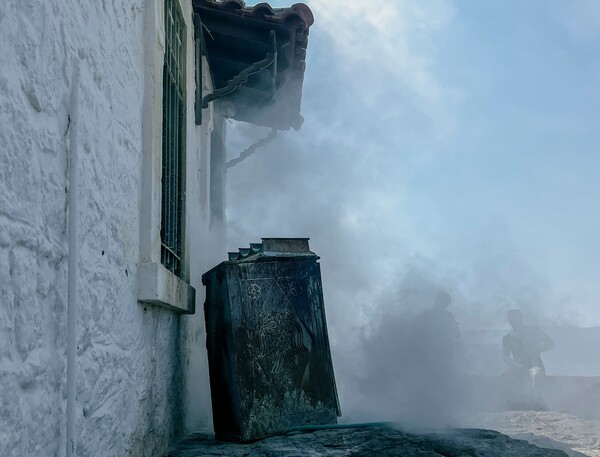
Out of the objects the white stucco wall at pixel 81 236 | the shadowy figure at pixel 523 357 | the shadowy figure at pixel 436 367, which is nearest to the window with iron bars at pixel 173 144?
the white stucco wall at pixel 81 236

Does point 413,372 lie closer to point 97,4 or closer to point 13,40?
point 97,4

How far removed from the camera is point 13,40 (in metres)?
1.83

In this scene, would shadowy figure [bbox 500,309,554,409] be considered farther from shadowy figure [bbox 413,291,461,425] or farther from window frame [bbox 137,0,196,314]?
window frame [bbox 137,0,196,314]

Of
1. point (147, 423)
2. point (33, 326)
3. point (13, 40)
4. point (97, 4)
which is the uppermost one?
point (97, 4)

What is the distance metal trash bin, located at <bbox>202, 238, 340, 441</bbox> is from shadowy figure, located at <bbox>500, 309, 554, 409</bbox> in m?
7.09

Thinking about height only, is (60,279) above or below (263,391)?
above

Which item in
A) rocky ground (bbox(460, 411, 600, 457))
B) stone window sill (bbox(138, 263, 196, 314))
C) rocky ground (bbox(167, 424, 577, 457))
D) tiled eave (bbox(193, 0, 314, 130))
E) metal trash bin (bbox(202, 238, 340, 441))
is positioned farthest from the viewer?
rocky ground (bbox(460, 411, 600, 457))

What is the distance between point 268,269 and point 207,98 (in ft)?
8.42

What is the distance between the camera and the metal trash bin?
4.12 meters

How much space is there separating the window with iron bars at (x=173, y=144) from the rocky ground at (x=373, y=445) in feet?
3.95

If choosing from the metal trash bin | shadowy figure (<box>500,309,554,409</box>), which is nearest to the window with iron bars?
the metal trash bin

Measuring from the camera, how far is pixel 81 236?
2.47 metres

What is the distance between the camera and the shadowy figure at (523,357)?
11.2 metres

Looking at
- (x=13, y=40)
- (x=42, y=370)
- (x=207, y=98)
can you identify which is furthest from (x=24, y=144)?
Result: (x=207, y=98)
